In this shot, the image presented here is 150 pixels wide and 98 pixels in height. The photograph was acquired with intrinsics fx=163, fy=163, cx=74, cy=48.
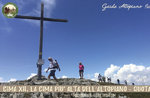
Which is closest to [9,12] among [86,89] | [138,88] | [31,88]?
[31,88]

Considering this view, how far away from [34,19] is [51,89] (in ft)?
32.6

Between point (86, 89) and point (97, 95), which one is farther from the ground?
point (86, 89)

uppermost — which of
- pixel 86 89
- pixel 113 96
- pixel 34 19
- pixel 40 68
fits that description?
pixel 34 19

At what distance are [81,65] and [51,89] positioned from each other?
7.78 m

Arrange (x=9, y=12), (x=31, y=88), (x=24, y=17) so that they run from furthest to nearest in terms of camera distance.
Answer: (x=24, y=17)
(x=9, y=12)
(x=31, y=88)

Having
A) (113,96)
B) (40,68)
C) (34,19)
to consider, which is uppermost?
(34,19)

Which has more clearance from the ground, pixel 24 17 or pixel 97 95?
pixel 24 17

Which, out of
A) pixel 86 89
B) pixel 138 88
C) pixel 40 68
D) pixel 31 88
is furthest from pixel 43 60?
pixel 138 88

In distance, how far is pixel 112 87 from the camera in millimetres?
12117

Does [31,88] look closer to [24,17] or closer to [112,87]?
[112,87]

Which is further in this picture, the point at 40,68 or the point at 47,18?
the point at 47,18

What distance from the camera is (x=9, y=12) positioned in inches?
675

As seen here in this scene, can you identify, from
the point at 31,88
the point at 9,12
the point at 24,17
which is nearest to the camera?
the point at 31,88

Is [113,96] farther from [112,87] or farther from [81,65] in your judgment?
[112,87]
